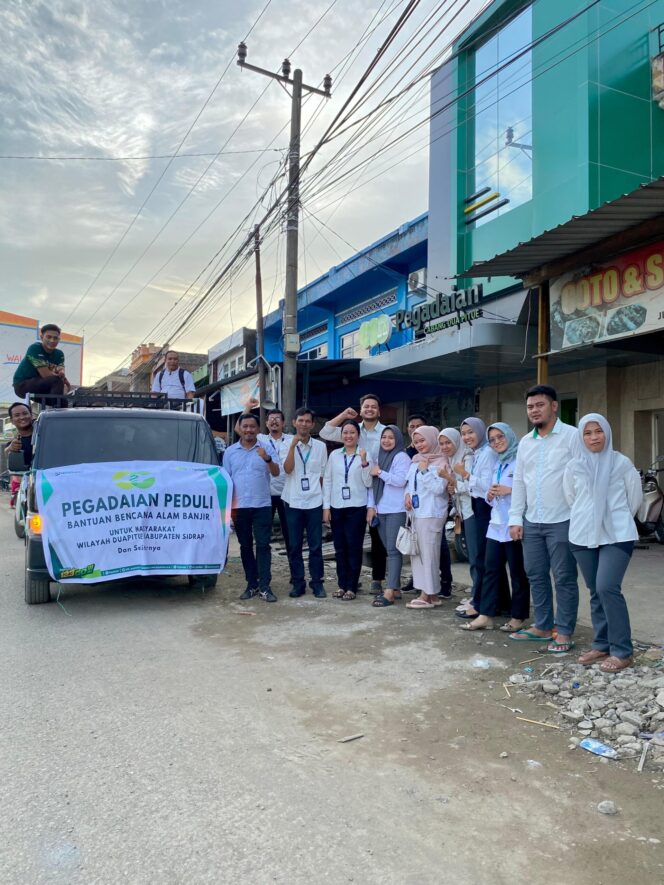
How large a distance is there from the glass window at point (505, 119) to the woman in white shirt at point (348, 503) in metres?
7.52

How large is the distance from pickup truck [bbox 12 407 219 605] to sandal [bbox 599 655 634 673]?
3897 millimetres

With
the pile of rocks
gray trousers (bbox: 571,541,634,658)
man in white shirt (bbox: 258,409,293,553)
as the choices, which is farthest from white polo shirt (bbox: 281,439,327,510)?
gray trousers (bbox: 571,541,634,658)

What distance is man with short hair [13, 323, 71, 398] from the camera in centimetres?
866

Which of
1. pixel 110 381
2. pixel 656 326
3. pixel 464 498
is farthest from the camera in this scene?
pixel 110 381

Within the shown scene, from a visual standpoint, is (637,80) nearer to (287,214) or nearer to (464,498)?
(287,214)

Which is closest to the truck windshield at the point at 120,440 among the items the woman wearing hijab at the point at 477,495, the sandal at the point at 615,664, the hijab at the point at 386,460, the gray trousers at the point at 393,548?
the hijab at the point at 386,460

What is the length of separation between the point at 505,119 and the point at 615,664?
1127 centimetres

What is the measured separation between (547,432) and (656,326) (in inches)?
124

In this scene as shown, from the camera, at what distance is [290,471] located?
22.2 feet

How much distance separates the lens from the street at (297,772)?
93.7 inches

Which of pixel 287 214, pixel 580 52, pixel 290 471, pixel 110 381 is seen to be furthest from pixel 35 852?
pixel 110 381

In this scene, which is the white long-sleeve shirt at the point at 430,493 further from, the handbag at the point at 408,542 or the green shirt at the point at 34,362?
the green shirt at the point at 34,362

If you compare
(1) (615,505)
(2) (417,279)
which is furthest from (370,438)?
(2) (417,279)

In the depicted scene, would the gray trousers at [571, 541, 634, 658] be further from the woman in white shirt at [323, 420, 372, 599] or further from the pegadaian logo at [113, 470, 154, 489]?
the pegadaian logo at [113, 470, 154, 489]
